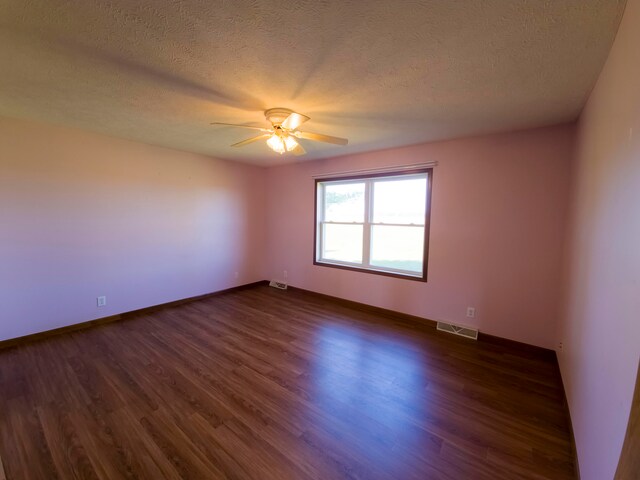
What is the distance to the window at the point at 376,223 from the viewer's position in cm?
360

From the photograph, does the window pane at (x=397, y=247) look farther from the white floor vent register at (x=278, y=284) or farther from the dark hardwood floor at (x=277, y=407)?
the white floor vent register at (x=278, y=284)

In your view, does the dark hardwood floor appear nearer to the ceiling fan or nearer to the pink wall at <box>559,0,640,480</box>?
the pink wall at <box>559,0,640,480</box>

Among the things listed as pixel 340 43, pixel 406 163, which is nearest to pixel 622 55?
pixel 340 43

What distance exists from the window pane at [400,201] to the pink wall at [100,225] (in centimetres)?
258

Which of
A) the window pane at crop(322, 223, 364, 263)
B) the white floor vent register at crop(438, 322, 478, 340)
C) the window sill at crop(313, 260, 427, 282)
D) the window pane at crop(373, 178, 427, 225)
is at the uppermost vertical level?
the window pane at crop(373, 178, 427, 225)

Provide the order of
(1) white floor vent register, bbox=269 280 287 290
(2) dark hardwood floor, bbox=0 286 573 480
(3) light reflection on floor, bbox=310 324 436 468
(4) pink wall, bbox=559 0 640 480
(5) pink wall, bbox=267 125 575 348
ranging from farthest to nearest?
(1) white floor vent register, bbox=269 280 287 290 → (5) pink wall, bbox=267 125 575 348 → (3) light reflection on floor, bbox=310 324 436 468 → (2) dark hardwood floor, bbox=0 286 573 480 → (4) pink wall, bbox=559 0 640 480

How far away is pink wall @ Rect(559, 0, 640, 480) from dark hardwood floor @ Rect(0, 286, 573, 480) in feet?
1.54

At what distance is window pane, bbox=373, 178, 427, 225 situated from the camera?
11.7ft

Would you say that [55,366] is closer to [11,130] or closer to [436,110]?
[11,130]

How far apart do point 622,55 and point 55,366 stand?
14.9 feet

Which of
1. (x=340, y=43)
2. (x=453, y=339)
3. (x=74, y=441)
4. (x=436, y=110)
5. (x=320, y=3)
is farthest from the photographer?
(x=453, y=339)

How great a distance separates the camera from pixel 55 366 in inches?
95.7

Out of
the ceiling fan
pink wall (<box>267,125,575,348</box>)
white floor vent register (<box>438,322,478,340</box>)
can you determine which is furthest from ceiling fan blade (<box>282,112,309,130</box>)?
white floor vent register (<box>438,322,478,340</box>)

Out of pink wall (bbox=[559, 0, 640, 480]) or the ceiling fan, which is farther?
the ceiling fan
